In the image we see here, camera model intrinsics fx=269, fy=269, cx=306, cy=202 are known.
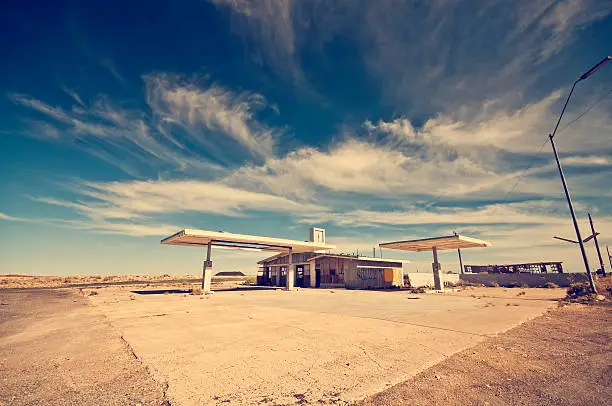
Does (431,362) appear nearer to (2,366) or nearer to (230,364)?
(230,364)

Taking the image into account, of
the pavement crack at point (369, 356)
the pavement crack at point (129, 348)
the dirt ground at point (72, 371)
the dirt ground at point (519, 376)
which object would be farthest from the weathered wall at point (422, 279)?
the dirt ground at point (72, 371)

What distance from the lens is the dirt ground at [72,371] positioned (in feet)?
13.1

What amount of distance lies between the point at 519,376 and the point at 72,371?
8156 mm

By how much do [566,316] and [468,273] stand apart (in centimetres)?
4551

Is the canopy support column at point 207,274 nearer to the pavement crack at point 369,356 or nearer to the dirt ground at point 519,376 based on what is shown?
the pavement crack at point 369,356

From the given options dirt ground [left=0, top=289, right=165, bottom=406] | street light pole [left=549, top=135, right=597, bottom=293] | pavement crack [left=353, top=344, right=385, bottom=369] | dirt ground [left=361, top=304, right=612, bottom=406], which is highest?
street light pole [left=549, top=135, right=597, bottom=293]

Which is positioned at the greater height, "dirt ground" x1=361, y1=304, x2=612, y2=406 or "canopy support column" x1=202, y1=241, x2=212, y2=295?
"canopy support column" x1=202, y1=241, x2=212, y2=295

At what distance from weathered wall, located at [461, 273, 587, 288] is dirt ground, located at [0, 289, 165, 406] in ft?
169

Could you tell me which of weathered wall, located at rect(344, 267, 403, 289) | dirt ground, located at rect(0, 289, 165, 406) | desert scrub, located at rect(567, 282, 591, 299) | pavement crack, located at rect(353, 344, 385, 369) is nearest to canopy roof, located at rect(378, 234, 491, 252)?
weathered wall, located at rect(344, 267, 403, 289)

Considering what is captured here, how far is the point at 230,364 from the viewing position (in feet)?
17.9

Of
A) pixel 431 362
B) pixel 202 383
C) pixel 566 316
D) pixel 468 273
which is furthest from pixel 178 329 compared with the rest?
pixel 468 273

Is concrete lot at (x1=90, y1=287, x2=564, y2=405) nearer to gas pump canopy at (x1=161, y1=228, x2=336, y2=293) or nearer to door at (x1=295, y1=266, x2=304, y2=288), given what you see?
gas pump canopy at (x1=161, y1=228, x2=336, y2=293)

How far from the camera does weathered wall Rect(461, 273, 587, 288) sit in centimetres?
3819

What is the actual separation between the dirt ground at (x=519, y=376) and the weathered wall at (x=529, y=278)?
42.9 meters
